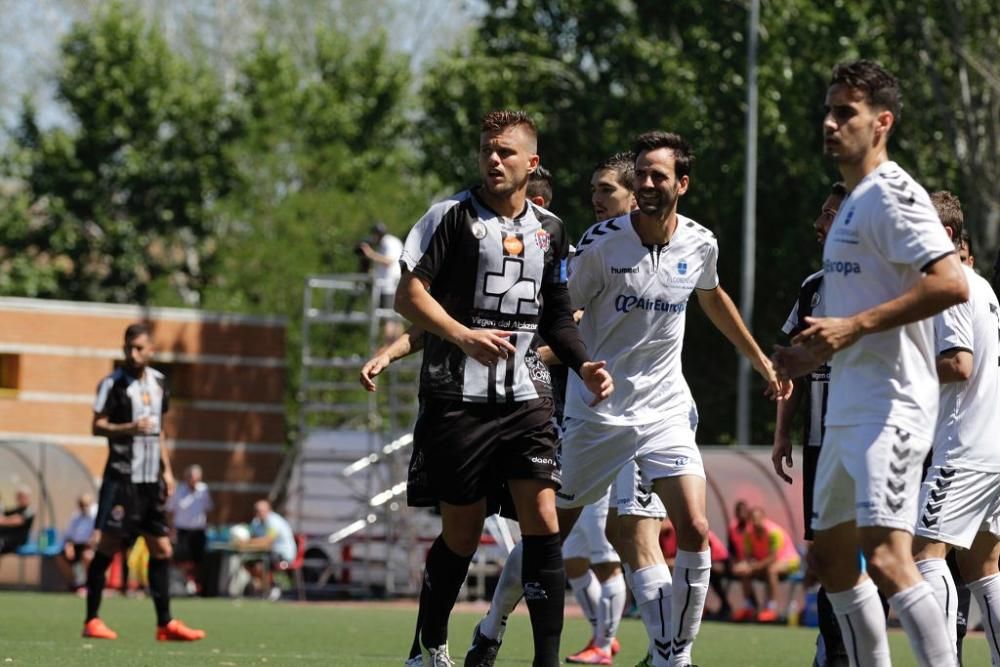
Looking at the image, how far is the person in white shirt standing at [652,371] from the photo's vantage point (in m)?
9.22

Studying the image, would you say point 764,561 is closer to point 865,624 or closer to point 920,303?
point 865,624

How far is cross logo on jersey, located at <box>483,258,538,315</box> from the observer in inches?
335

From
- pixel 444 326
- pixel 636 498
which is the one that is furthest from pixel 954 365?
pixel 636 498

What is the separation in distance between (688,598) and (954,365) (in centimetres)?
179

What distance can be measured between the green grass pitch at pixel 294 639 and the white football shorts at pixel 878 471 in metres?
5.38

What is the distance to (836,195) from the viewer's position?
322 inches

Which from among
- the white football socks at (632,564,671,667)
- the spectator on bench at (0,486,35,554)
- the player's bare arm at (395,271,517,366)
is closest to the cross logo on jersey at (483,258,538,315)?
the player's bare arm at (395,271,517,366)

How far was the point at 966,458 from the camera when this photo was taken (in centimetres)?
866

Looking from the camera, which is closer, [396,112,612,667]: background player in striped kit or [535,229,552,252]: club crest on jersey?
[396,112,612,667]: background player in striped kit

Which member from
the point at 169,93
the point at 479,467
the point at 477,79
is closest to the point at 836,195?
the point at 479,467

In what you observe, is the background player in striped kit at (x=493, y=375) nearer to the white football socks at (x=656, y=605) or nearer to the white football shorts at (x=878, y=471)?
the white football socks at (x=656, y=605)

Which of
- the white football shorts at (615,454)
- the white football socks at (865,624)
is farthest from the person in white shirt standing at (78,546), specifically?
the white football socks at (865,624)

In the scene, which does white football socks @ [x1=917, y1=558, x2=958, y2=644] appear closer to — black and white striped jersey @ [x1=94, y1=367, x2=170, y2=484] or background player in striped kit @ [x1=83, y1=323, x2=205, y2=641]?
background player in striped kit @ [x1=83, y1=323, x2=205, y2=641]

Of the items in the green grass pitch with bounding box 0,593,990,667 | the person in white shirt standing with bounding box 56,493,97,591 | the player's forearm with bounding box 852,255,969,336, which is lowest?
the person in white shirt standing with bounding box 56,493,97,591
